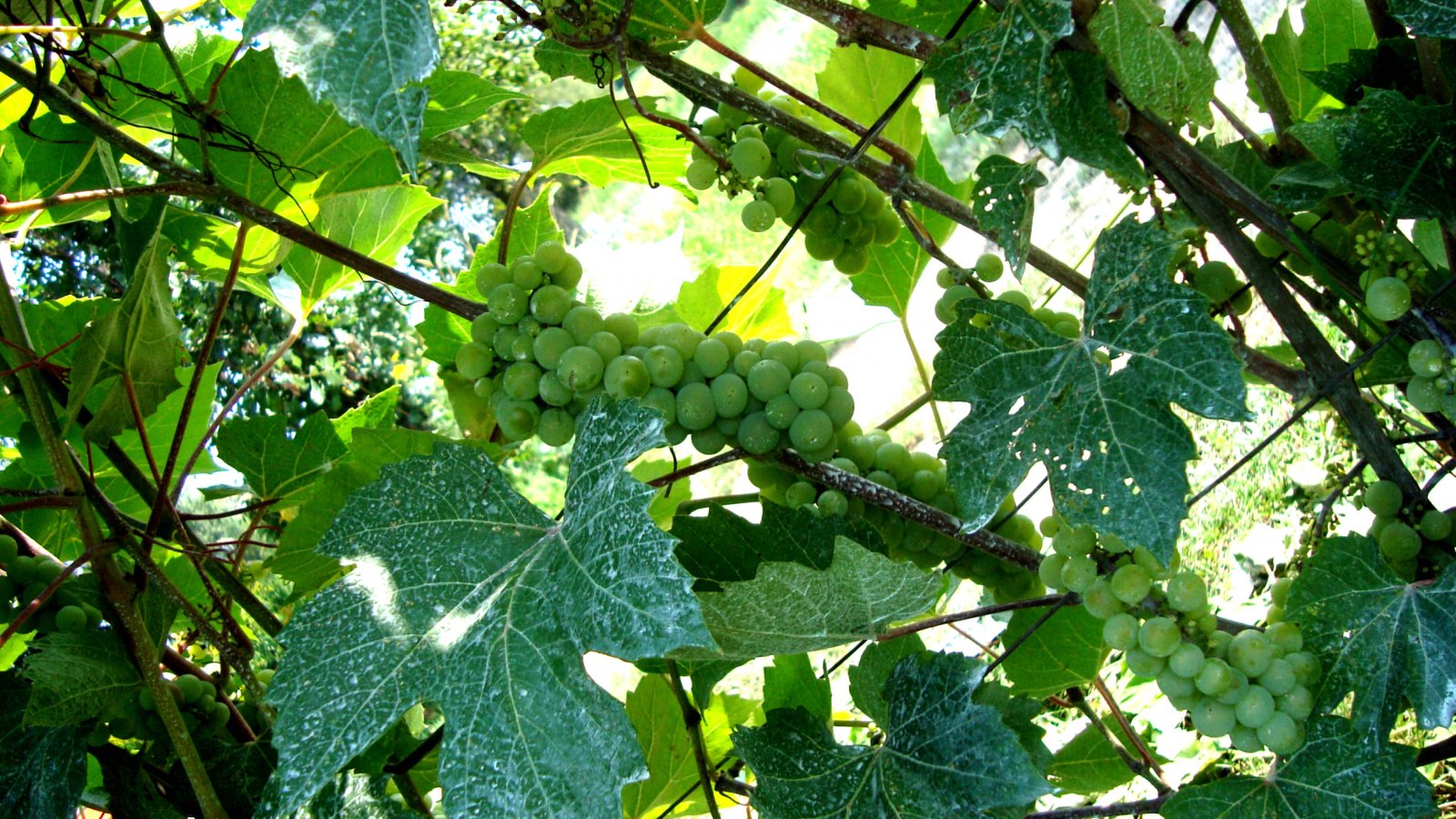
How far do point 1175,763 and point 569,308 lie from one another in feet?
3.63

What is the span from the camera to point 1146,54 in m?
0.53

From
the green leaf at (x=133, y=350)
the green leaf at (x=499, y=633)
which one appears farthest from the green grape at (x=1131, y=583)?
the green leaf at (x=133, y=350)

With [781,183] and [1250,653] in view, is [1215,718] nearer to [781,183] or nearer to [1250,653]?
[1250,653]

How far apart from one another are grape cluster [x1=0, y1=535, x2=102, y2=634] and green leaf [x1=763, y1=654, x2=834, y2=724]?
1.42ft

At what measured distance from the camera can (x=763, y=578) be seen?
55 cm

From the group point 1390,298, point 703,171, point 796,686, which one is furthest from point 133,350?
point 1390,298

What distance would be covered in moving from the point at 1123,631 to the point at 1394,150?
265 millimetres

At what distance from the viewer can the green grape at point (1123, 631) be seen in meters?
0.54

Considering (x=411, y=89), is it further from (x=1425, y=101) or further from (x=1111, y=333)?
(x=1425, y=101)

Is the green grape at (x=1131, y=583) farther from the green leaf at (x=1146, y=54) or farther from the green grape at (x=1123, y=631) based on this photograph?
the green leaf at (x=1146, y=54)

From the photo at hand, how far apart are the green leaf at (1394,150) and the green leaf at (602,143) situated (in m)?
0.39

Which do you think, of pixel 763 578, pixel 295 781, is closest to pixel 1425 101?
pixel 763 578

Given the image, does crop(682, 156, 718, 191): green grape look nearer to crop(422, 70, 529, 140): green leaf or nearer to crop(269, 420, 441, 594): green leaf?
crop(422, 70, 529, 140): green leaf

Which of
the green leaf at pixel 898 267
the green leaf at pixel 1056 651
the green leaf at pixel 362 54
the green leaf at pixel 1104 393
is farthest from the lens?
the green leaf at pixel 898 267
